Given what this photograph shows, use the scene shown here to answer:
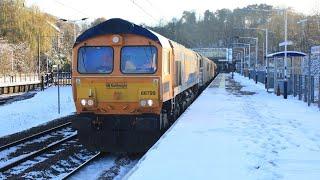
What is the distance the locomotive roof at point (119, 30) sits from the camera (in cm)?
1321

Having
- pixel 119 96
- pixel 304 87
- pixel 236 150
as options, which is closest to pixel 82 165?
pixel 119 96

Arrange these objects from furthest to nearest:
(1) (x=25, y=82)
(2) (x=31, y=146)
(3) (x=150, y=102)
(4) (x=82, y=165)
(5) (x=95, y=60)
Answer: (1) (x=25, y=82) < (2) (x=31, y=146) < (5) (x=95, y=60) < (3) (x=150, y=102) < (4) (x=82, y=165)

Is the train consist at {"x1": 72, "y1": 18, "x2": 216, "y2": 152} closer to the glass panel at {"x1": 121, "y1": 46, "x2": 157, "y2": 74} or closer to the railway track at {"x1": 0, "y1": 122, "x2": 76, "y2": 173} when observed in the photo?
the glass panel at {"x1": 121, "y1": 46, "x2": 157, "y2": 74}

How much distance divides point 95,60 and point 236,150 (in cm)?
493

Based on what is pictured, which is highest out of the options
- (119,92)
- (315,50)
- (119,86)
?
(315,50)

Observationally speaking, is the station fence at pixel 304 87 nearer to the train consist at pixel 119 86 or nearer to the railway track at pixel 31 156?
the train consist at pixel 119 86

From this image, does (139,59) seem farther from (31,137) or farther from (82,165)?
(31,137)

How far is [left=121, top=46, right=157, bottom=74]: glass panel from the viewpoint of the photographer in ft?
43.5

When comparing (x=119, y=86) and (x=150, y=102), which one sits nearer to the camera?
(x=150, y=102)

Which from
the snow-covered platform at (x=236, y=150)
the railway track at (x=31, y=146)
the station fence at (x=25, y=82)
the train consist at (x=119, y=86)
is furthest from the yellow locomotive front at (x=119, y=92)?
the station fence at (x=25, y=82)

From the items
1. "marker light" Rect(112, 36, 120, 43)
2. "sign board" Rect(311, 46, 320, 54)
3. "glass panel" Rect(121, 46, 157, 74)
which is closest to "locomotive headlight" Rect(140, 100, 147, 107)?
"glass panel" Rect(121, 46, 157, 74)

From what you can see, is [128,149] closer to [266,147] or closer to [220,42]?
[266,147]

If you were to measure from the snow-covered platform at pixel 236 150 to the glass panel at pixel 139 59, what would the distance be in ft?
5.71

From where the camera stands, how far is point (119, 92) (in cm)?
1323
